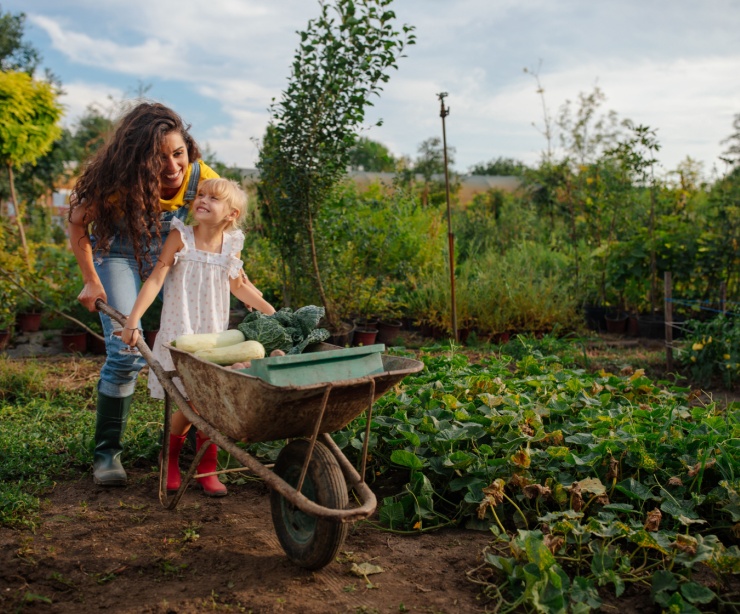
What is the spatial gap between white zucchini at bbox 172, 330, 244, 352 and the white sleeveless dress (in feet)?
1.12

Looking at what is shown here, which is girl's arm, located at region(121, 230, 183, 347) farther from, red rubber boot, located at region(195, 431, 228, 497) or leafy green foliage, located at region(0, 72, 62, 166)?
leafy green foliage, located at region(0, 72, 62, 166)

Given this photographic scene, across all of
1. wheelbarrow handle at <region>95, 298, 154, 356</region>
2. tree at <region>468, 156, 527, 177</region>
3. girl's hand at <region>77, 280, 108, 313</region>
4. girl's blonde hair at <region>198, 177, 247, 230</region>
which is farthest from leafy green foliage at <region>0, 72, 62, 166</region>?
tree at <region>468, 156, 527, 177</region>

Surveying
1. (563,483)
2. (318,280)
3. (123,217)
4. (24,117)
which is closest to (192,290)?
(123,217)

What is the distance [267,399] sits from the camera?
1.94 meters

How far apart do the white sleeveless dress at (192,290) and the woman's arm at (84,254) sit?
1.03 ft

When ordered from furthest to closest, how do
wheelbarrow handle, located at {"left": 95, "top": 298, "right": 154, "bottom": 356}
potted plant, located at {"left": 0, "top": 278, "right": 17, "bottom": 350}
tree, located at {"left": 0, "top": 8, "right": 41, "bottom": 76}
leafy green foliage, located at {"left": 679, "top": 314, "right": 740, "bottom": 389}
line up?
tree, located at {"left": 0, "top": 8, "right": 41, "bottom": 76}
potted plant, located at {"left": 0, "top": 278, "right": 17, "bottom": 350}
leafy green foliage, located at {"left": 679, "top": 314, "right": 740, "bottom": 389}
wheelbarrow handle, located at {"left": 95, "top": 298, "right": 154, "bottom": 356}

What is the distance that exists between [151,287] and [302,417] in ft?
3.21

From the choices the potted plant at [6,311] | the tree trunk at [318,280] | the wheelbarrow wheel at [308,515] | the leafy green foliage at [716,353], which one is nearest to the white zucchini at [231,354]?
the wheelbarrow wheel at [308,515]

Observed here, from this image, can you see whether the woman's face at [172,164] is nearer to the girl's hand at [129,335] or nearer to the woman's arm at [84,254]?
the woman's arm at [84,254]

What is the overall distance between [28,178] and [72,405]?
528 inches

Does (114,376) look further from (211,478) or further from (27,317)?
(27,317)

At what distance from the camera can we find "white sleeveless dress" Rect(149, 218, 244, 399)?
2789 millimetres

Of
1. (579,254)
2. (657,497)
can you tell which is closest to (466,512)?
(657,497)

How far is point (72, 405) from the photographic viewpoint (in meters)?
4.25
